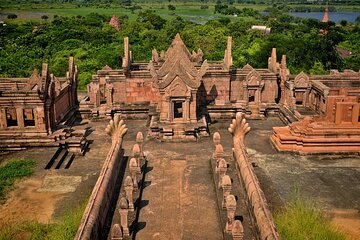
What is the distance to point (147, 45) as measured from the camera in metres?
82.1

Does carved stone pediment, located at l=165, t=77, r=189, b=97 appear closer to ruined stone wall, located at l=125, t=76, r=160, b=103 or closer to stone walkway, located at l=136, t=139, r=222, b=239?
stone walkway, located at l=136, t=139, r=222, b=239

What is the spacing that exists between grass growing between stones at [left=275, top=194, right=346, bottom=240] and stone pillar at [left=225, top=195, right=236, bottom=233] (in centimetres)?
177

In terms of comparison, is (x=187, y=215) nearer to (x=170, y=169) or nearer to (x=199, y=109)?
(x=170, y=169)

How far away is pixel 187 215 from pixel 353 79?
884 inches

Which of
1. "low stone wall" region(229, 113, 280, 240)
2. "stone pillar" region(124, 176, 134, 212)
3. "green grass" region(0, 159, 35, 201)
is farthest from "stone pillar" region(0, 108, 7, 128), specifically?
"low stone wall" region(229, 113, 280, 240)

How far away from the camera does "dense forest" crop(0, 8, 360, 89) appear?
6738 cm

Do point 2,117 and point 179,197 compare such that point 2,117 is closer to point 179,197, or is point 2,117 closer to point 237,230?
point 179,197

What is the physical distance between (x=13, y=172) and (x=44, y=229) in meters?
6.20

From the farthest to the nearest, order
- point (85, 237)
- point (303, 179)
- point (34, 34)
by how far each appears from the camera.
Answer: point (34, 34) → point (303, 179) → point (85, 237)

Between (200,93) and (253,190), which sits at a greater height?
(200,93)

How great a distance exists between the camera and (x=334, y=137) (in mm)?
23078

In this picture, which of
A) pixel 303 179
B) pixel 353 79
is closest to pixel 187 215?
pixel 303 179

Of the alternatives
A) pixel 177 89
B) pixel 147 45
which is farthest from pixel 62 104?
pixel 147 45

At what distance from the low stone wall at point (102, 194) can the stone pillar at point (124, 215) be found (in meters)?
0.82
